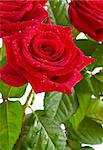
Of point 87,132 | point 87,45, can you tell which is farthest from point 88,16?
point 87,132

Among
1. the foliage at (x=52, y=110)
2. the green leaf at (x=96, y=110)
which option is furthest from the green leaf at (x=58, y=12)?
the green leaf at (x=96, y=110)

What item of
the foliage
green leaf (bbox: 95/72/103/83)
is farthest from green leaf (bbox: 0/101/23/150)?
green leaf (bbox: 95/72/103/83)

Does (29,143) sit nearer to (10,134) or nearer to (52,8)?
(10,134)

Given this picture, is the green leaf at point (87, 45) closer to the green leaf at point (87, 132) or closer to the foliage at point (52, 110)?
the foliage at point (52, 110)

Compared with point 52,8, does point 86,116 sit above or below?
below

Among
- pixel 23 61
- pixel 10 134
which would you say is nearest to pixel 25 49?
pixel 23 61

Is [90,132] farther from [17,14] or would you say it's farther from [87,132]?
[17,14]

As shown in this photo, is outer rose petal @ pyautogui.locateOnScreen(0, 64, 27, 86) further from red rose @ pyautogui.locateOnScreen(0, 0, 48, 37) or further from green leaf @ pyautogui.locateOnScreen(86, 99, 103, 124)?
green leaf @ pyautogui.locateOnScreen(86, 99, 103, 124)
